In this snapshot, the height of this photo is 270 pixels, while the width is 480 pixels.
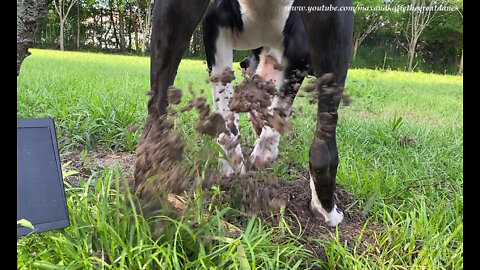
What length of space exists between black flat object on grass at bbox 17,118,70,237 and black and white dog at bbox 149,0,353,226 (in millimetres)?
403

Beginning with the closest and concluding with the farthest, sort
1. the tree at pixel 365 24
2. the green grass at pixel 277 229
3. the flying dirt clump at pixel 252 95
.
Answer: the green grass at pixel 277 229 < the flying dirt clump at pixel 252 95 < the tree at pixel 365 24

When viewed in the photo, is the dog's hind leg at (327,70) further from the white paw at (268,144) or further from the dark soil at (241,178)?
the white paw at (268,144)

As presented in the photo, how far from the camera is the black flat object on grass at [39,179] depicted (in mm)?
1334

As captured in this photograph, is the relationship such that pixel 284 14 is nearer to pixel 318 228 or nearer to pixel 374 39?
pixel 318 228

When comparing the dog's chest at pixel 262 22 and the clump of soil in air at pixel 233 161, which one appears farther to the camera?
the dog's chest at pixel 262 22

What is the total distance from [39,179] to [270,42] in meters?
1.31

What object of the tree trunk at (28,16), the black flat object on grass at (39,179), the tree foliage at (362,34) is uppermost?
the tree foliage at (362,34)

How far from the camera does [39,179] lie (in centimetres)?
140

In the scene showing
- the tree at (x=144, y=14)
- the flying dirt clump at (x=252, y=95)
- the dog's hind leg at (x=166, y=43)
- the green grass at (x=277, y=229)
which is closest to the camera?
the green grass at (x=277, y=229)

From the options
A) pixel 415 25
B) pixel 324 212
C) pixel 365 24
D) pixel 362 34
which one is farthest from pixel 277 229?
pixel 362 34

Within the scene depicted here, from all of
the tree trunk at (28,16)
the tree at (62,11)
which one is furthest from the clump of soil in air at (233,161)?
Answer: the tree at (62,11)

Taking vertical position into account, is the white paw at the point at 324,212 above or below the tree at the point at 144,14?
below

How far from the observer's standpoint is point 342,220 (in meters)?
1.82
